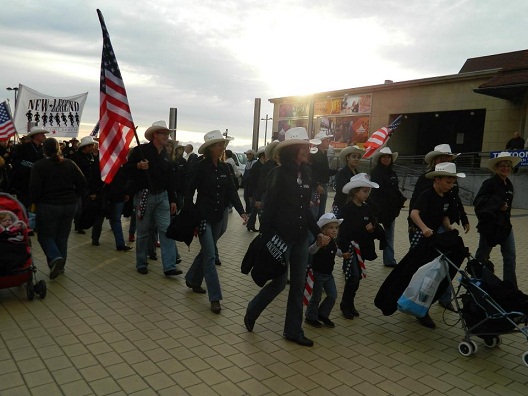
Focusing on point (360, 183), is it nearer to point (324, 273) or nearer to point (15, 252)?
point (324, 273)

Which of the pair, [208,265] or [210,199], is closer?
[208,265]

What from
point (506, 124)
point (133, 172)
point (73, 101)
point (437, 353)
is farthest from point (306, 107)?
point (437, 353)

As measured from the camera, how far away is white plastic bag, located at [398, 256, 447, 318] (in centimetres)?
452

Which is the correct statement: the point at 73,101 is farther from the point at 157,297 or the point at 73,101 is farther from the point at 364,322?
the point at 364,322

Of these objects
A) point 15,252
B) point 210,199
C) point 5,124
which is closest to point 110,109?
point 210,199

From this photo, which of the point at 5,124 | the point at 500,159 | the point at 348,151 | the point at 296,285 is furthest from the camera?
the point at 5,124

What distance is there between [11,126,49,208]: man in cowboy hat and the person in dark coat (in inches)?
283

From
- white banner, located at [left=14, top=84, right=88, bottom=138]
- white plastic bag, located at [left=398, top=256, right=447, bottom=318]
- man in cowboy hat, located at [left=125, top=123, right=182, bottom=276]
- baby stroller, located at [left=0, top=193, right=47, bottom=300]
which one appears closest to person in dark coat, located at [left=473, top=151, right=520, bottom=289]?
white plastic bag, located at [left=398, top=256, right=447, bottom=318]

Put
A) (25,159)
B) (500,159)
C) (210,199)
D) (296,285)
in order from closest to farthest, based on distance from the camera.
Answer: (296,285) < (210,199) < (500,159) < (25,159)

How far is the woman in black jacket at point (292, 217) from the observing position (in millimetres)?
4297

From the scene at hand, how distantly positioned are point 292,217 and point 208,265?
1469mm

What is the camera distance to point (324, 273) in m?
4.90

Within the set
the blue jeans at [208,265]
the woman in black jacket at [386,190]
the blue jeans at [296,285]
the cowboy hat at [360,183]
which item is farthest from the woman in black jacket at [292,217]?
the woman in black jacket at [386,190]

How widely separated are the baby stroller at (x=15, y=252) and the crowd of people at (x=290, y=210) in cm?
13
